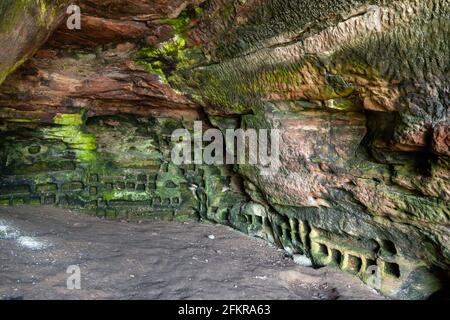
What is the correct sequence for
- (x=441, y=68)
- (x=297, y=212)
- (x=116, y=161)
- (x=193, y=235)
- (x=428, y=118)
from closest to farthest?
(x=441, y=68)
(x=428, y=118)
(x=297, y=212)
(x=193, y=235)
(x=116, y=161)

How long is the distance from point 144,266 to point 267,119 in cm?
268

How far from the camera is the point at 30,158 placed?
6809 mm

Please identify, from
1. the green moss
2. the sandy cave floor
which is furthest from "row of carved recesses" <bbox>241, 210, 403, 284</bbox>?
the green moss

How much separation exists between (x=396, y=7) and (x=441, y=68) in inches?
28.3

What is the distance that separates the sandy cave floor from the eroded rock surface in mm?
447

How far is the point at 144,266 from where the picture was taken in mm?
4656

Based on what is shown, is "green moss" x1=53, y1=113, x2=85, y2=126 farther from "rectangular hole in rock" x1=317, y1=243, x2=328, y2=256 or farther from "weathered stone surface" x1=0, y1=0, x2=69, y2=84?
"rectangular hole in rock" x1=317, y1=243, x2=328, y2=256

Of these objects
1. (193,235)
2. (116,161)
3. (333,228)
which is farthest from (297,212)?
(116,161)

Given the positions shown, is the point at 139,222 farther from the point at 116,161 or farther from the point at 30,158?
the point at 30,158

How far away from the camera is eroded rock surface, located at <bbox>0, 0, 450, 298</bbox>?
371 centimetres

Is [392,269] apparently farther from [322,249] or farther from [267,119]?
[267,119]

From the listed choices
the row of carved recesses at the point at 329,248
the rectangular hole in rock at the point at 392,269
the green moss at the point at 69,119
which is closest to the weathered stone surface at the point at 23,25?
the green moss at the point at 69,119

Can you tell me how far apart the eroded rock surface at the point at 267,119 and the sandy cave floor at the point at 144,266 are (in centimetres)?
45

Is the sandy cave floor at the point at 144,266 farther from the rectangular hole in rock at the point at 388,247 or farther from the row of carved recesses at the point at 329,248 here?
the rectangular hole in rock at the point at 388,247
